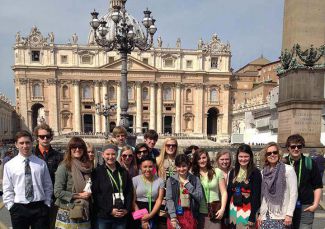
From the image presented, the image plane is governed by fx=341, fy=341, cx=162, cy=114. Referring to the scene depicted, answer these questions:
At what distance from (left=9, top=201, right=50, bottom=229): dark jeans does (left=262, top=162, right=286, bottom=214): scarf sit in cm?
272

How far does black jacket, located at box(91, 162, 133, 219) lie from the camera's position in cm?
405

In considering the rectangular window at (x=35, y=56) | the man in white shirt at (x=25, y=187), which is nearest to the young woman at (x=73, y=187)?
the man in white shirt at (x=25, y=187)

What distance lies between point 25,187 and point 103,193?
0.94 m

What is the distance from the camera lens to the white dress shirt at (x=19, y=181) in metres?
4.09

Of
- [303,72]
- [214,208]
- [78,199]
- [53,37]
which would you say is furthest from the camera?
[53,37]

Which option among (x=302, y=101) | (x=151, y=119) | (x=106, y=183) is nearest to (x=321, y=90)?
(x=302, y=101)

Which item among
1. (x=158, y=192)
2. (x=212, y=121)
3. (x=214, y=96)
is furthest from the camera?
(x=212, y=121)

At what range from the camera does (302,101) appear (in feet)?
31.8

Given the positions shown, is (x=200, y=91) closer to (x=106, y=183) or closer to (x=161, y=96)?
(x=161, y=96)

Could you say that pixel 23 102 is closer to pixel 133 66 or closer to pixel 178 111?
pixel 133 66

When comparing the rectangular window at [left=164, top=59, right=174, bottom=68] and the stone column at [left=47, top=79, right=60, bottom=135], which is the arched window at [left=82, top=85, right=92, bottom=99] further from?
the rectangular window at [left=164, top=59, right=174, bottom=68]

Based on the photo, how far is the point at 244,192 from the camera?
421cm

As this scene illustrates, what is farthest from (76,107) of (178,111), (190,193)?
(190,193)

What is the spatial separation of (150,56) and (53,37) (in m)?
19.0
